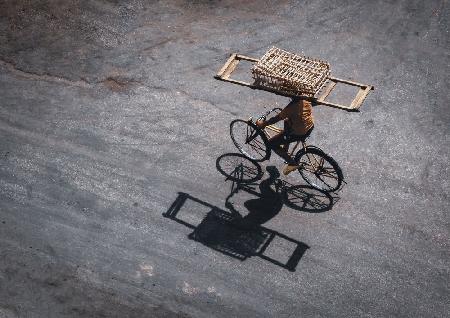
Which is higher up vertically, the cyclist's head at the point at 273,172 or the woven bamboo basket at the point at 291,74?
the woven bamboo basket at the point at 291,74

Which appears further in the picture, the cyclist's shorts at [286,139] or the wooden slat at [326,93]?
the cyclist's shorts at [286,139]

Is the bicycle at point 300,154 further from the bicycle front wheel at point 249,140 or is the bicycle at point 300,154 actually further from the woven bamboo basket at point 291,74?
the woven bamboo basket at point 291,74

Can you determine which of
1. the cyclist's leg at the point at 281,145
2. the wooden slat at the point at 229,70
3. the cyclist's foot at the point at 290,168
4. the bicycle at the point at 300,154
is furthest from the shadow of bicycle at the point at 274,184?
the wooden slat at the point at 229,70

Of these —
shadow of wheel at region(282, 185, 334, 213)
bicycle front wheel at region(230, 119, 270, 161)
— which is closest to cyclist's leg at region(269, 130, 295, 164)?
bicycle front wheel at region(230, 119, 270, 161)

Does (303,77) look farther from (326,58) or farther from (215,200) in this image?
(326,58)

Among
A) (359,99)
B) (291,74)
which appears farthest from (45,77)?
(359,99)

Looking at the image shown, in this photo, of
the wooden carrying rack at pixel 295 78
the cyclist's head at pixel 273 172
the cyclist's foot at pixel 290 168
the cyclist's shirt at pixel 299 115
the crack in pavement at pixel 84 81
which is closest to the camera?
the wooden carrying rack at pixel 295 78
